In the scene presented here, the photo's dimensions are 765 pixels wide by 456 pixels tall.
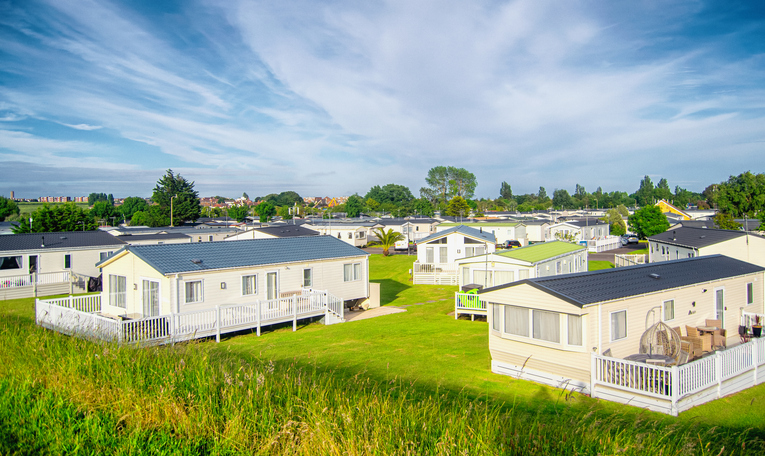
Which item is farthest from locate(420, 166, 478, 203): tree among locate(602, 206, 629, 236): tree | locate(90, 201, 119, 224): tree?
locate(90, 201, 119, 224): tree

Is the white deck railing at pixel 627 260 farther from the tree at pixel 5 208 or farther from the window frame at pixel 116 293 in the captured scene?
the tree at pixel 5 208

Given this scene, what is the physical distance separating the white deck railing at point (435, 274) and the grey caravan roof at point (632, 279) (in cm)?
1673

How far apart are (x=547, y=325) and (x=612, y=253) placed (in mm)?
42890

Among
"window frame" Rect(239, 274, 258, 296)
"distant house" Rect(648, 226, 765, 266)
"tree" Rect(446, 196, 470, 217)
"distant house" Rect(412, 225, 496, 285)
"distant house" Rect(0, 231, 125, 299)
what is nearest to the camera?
"window frame" Rect(239, 274, 258, 296)

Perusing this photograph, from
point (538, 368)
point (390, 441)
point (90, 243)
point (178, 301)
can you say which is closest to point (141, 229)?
point (90, 243)

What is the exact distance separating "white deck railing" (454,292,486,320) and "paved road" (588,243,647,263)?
27163mm

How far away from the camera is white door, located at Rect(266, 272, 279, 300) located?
19516 mm

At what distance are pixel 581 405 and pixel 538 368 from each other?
1.72 meters

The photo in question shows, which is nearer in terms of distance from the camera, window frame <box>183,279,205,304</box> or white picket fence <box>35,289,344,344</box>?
white picket fence <box>35,289,344,344</box>

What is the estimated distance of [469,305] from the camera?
20.3 metres

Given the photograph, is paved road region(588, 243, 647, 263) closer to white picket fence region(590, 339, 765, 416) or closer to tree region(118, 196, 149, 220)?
white picket fence region(590, 339, 765, 416)

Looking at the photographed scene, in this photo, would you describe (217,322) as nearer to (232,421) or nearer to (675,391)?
(232,421)

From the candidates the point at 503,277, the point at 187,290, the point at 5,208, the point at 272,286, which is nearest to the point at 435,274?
the point at 503,277

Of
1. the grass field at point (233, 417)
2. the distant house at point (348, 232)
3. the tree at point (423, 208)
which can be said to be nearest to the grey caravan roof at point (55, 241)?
the grass field at point (233, 417)
